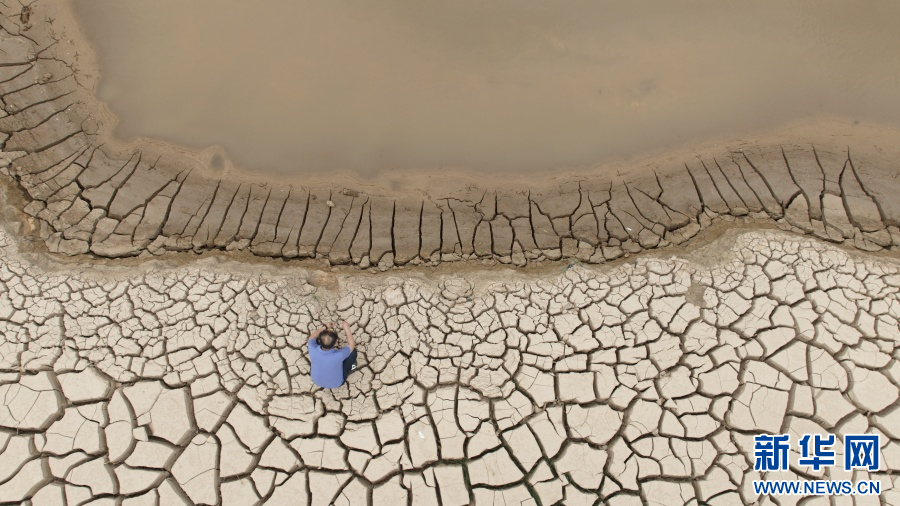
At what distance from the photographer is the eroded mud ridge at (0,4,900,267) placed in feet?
13.1

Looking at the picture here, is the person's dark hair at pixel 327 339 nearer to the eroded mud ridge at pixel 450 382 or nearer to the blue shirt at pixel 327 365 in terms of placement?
the blue shirt at pixel 327 365

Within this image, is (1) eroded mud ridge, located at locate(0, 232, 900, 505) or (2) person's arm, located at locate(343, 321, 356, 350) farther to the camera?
(2) person's arm, located at locate(343, 321, 356, 350)

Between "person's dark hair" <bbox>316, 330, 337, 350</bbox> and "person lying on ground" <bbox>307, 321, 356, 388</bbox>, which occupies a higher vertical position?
"person's dark hair" <bbox>316, 330, 337, 350</bbox>

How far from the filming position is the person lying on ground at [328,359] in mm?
3287

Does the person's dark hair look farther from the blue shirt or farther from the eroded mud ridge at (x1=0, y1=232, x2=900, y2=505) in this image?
the eroded mud ridge at (x1=0, y1=232, x2=900, y2=505)

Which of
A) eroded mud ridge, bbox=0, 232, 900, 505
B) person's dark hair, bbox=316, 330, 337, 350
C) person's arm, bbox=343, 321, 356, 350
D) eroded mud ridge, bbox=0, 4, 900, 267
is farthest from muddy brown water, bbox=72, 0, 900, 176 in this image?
person's dark hair, bbox=316, 330, 337, 350

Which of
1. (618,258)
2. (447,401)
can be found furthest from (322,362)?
(618,258)

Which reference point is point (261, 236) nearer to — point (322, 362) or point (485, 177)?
point (322, 362)

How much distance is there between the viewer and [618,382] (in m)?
3.52

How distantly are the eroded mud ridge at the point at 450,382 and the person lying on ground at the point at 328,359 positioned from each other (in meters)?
0.15

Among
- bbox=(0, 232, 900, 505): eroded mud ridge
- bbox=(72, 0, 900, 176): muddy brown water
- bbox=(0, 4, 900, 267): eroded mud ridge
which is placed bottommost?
bbox=(0, 232, 900, 505): eroded mud ridge

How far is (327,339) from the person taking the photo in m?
3.29

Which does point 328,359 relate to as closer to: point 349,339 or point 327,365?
point 327,365

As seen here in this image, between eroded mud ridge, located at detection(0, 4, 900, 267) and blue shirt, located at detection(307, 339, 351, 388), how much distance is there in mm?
832
